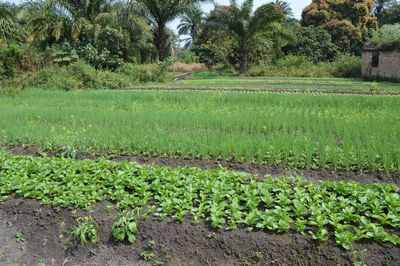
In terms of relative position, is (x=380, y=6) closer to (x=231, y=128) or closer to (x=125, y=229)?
(x=231, y=128)

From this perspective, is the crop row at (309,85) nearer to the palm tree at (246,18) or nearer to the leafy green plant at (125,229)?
the palm tree at (246,18)

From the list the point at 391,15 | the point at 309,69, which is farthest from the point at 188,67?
the point at 391,15

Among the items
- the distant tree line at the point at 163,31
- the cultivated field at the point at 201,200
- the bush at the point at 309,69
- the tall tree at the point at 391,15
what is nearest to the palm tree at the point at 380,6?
the tall tree at the point at 391,15

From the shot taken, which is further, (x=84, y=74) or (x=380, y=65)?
(x=380, y=65)

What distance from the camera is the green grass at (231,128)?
20.6ft

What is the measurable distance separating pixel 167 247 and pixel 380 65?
24.8m

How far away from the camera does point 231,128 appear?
8.67 meters

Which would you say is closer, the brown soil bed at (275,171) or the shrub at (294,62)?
the brown soil bed at (275,171)

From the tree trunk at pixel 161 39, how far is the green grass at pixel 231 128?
14.8 m

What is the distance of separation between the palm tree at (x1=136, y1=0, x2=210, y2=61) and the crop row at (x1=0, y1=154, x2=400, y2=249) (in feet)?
70.1

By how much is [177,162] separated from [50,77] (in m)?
14.7

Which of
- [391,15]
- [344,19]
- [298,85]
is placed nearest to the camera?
[298,85]

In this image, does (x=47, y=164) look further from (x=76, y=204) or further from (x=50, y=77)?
(x=50, y=77)

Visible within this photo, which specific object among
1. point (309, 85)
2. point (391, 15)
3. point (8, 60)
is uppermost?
point (391, 15)
